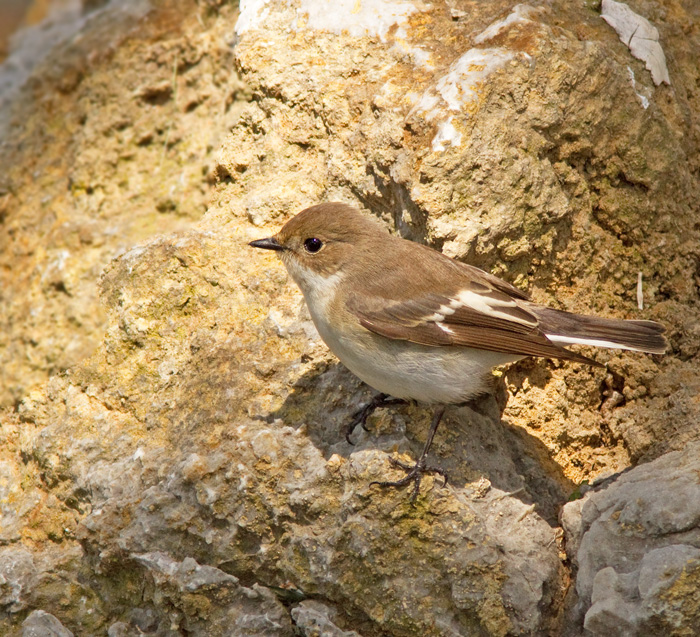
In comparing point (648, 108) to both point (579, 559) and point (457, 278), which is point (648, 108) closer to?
point (457, 278)

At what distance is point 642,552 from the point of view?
351 centimetres

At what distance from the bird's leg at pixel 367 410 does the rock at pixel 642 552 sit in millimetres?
1150

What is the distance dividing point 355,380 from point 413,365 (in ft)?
1.74

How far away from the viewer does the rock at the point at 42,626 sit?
4004 mm

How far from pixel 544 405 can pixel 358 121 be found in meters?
2.12

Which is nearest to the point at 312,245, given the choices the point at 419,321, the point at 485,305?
the point at 419,321

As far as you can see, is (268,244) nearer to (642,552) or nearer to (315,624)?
(315,624)

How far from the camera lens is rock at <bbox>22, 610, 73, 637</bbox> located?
13.1 ft

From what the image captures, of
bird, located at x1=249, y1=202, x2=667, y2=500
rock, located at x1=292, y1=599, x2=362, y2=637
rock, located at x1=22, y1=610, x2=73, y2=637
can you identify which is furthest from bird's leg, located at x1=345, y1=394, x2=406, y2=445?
rock, located at x1=22, y1=610, x2=73, y2=637

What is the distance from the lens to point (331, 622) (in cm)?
375

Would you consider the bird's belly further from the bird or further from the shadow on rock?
the shadow on rock

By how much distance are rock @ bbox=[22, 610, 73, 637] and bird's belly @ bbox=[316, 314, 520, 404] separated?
2.00 m

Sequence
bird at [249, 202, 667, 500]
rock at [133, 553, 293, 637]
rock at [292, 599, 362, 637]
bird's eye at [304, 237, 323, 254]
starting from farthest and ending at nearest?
bird's eye at [304, 237, 323, 254] → bird at [249, 202, 667, 500] → rock at [133, 553, 293, 637] → rock at [292, 599, 362, 637]

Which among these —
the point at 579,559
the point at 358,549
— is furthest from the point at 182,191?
the point at 579,559
